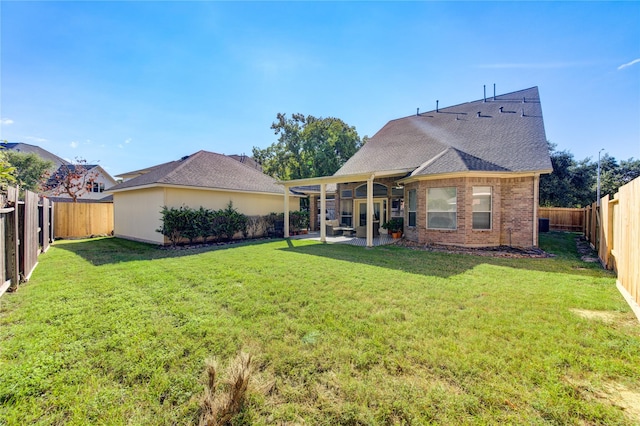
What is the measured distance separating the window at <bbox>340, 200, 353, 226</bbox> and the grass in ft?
33.7

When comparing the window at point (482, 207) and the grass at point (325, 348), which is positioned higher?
the window at point (482, 207)

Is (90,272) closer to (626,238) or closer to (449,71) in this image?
(626,238)

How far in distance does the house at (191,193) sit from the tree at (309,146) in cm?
803

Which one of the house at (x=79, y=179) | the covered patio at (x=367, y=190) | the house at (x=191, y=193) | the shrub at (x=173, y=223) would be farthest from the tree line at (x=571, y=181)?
the house at (x=79, y=179)

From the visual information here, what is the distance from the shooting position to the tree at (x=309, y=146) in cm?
2433

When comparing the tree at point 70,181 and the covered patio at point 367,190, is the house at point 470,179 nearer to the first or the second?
the covered patio at point 367,190

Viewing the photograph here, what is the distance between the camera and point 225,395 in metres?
2.35

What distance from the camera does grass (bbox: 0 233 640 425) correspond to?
2.38 meters

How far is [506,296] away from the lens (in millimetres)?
5160

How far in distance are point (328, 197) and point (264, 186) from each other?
17.9 feet

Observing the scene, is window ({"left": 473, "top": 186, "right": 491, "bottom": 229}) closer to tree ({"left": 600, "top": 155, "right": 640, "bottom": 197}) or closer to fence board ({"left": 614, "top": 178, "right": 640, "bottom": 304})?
fence board ({"left": 614, "top": 178, "right": 640, "bottom": 304})

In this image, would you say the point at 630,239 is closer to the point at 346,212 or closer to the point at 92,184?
the point at 346,212

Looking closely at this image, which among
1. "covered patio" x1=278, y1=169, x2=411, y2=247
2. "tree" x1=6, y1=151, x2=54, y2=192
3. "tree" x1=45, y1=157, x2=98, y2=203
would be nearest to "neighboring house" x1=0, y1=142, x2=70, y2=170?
"tree" x1=6, y1=151, x2=54, y2=192

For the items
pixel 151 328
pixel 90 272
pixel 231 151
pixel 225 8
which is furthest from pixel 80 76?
pixel 231 151
